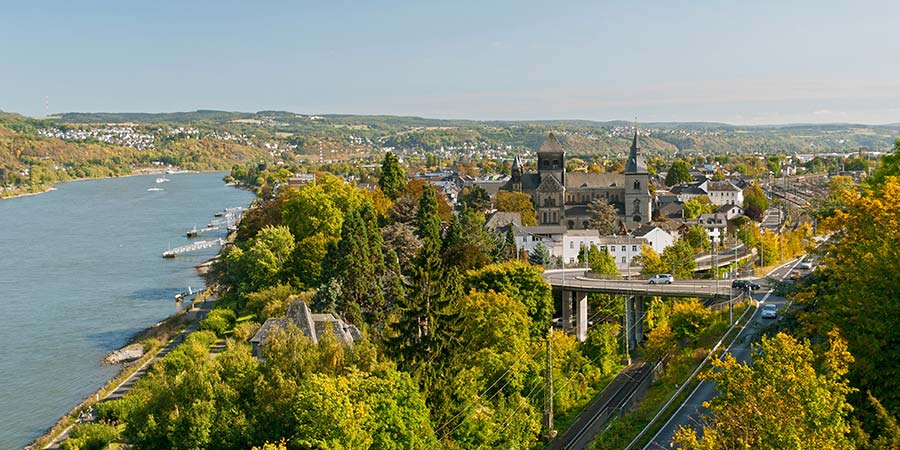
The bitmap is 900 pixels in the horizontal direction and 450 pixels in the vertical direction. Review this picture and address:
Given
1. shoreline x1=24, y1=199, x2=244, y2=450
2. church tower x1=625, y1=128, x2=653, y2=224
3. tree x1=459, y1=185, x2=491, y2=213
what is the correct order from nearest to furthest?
shoreline x1=24, y1=199, x2=244, y2=450 → tree x1=459, y1=185, x2=491, y2=213 → church tower x1=625, y1=128, x2=653, y2=224

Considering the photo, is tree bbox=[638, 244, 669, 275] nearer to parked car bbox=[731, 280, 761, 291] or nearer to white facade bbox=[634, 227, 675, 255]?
white facade bbox=[634, 227, 675, 255]

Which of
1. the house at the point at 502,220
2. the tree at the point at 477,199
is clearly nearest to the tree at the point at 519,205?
the tree at the point at 477,199

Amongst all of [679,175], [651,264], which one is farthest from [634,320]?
[679,175]

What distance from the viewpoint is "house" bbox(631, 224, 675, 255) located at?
43.8m

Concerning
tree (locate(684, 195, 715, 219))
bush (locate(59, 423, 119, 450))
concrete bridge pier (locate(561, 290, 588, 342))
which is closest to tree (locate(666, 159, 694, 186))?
tree (locate(684, 195, 715, 219))

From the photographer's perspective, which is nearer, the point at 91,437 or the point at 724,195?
the point at 91,437

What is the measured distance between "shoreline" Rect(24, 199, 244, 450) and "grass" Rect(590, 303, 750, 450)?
16.5m

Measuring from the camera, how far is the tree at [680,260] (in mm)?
35875

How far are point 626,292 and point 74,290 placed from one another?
103 feet

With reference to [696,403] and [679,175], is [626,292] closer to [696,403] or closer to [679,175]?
[696,403]

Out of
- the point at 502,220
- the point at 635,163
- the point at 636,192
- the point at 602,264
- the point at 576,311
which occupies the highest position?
the point at 635,163

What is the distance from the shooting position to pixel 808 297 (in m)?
16.5

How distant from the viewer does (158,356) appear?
33.9 metres

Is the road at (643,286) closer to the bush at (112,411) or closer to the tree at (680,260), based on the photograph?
the tree at (680,260)
